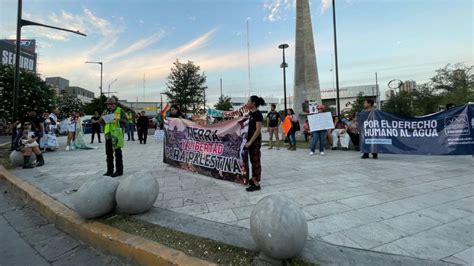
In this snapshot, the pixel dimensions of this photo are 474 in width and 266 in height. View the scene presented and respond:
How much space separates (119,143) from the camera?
610 cm

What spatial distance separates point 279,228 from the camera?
7.54 feet

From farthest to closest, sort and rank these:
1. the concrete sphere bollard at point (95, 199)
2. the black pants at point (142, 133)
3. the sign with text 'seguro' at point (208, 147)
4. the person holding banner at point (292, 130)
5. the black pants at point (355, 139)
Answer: the black pants at point (142, 133) < the person holding banner at point (292, 130) < the black pants at point (355, 139) < the sign with text 'seguro' at point (208, 147) < the concrete sphere bollard at point (95, 199)

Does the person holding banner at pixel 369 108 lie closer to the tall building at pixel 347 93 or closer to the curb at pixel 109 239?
the curb at pixel 109 239

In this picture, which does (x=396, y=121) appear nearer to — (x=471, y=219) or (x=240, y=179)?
(x=471, y=219)

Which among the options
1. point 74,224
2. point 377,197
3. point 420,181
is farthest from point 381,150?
point 74,224

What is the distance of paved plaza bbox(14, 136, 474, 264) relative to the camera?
2900 mm

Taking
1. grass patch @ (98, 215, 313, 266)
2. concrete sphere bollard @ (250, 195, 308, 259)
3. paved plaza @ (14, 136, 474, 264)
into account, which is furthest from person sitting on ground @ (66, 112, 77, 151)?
concrete sphere bollard @ (250, 195, 308, 259)

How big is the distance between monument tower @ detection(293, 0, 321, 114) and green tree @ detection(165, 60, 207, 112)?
63.6ft

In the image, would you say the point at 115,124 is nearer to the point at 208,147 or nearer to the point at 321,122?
the point at 208,147

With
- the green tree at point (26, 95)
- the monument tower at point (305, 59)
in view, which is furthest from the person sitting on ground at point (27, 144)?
the monument tower at point (305, 59)

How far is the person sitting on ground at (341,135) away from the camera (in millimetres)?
10219

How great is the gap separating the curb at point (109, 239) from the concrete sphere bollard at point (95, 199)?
0.54ft

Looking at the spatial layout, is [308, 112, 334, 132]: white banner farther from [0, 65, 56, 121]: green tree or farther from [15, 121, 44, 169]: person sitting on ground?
[0, 65, 56, 121]: green tree

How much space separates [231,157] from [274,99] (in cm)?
11578
